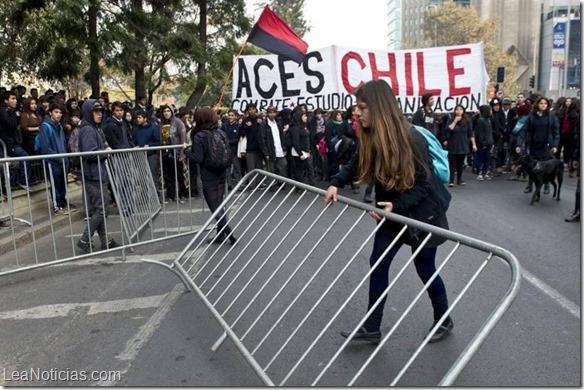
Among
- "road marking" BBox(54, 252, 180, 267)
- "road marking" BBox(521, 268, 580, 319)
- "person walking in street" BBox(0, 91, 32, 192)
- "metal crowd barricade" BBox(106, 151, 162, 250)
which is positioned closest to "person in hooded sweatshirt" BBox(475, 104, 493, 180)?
"road marking" BBox(521, 268, 580, 319)

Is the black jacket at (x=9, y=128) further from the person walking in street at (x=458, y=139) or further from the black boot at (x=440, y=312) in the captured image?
the person walking in street at (x=458, y=139)

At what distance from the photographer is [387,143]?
319cm

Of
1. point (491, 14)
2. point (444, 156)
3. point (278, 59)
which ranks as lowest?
point (444, 156)

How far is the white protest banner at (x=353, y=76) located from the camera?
11250 millimetres

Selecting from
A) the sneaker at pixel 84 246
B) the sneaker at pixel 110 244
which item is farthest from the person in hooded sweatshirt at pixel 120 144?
the sneaker at pixel 84 246

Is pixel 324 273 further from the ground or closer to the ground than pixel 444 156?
closer to the ground

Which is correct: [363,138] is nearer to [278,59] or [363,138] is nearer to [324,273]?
[324,273]

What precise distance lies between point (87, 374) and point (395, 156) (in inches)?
96.5

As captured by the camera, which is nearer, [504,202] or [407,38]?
[504,202]

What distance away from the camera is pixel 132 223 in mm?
6383

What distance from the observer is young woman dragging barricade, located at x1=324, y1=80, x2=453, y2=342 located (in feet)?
10.5

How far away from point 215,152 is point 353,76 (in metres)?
5.93

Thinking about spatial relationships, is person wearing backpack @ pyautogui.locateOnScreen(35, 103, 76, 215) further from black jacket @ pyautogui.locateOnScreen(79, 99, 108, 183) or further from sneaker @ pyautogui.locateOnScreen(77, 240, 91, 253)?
sneaker @ pyautogui.locateOnScreen(77, 240, 91, 253)

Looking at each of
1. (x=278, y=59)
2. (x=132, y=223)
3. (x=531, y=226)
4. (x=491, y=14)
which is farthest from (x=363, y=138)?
(x=491, y=14)
